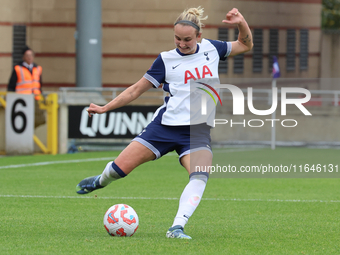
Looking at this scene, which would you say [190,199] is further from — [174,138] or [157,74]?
[157,74]

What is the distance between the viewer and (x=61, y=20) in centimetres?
2277

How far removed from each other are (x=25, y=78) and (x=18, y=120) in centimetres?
121

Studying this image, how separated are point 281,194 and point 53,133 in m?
7.41

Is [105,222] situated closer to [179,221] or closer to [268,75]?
[179,221]

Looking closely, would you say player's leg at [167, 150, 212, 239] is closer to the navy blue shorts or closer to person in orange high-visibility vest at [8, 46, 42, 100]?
the navy blue shorts

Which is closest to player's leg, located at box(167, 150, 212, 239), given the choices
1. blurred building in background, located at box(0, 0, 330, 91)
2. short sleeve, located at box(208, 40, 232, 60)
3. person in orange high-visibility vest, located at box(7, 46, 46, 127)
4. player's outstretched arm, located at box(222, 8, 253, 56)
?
short sleeve, located at box(208, 40, 232, 60)

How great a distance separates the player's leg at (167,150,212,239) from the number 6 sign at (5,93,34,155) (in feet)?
31.7

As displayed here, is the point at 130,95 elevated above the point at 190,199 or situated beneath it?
elevated above

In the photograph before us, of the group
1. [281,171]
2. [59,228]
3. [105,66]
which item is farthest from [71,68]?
[59,228]

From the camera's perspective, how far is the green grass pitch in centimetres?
557

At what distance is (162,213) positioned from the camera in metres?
7.62

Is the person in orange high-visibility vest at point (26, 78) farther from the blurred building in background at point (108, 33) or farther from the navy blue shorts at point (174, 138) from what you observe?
the navy blue shorts at point (174, 138)

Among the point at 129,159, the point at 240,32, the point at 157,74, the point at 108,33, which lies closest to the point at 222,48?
the point at 240,32

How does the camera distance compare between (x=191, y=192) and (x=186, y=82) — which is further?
(x=186, y=82)
